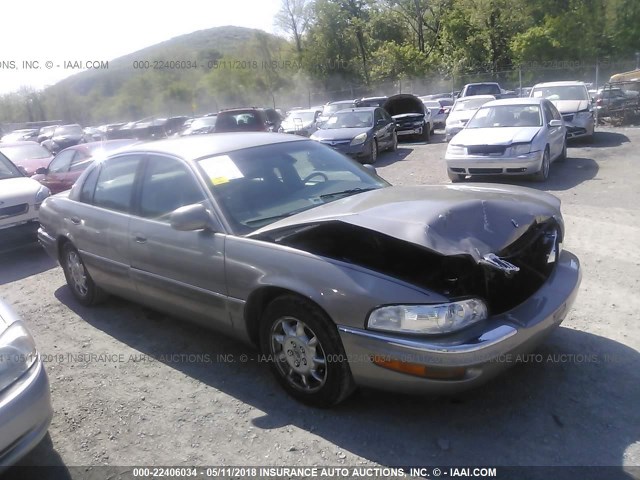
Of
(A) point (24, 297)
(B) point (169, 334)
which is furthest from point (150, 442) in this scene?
(A) point (24, 297)

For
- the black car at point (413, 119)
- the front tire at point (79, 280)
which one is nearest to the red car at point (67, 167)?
the front tire at point (79, 280)

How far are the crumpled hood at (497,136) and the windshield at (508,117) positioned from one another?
0.30 meters

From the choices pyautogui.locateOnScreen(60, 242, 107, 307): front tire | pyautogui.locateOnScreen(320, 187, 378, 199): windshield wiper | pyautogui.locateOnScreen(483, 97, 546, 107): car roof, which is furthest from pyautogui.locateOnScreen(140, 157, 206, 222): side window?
pyautogui.locateOnScreen(483, 97, 546, 107): car roof

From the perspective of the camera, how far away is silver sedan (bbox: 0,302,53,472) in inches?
105

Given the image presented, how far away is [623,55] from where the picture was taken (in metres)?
36.4

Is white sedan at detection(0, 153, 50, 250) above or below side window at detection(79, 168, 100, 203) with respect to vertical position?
below

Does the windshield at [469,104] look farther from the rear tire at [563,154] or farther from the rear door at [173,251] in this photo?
the rear door at [173,251]

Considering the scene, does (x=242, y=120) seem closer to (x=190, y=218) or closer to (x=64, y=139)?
(x=190, y=218)

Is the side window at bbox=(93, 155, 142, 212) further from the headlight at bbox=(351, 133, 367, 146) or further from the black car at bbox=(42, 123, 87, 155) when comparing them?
the black car at bbox=(42, 123, 87, 155)

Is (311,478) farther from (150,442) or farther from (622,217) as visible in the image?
(622,217)

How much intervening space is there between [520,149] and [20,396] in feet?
29.0

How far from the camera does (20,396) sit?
276cm

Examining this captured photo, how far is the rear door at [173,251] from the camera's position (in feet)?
12.2

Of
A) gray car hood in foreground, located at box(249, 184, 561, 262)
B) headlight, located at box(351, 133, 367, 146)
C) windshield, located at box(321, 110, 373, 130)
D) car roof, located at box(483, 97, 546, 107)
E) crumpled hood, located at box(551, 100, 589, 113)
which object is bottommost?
crumpled hood, located at box(551, 100, 589, 113)
